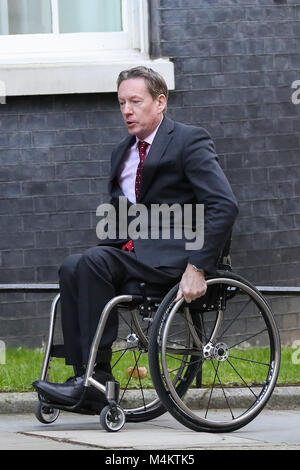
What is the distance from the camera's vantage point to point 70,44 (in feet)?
28.9

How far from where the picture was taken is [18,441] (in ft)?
16.2

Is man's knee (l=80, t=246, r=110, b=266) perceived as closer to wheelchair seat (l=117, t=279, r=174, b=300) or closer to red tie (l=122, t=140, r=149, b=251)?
wheelchair seat (l=117, t=279, r=174, b=300)

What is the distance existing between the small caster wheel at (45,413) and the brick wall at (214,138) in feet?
9.56

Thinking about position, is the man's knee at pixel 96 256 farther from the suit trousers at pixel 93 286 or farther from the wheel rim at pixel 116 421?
the wheel rim at pixel 116 421

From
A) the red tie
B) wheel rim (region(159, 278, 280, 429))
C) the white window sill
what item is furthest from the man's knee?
the white window sill

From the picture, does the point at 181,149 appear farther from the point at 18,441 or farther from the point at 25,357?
the point at 25,357

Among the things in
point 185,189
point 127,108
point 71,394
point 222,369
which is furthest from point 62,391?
point 222,369

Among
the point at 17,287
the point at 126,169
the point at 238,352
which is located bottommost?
the point at 238,352

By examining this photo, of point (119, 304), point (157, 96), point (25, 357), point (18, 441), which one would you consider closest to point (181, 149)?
point (157, 96)

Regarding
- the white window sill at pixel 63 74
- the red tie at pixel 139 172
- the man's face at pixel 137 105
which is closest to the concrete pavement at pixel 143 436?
the red tie at pixel 139 172

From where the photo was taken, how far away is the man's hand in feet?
17.2

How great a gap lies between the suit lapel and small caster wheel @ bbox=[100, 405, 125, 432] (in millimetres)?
1009

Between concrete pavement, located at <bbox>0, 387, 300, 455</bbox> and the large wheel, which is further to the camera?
the large wheel
